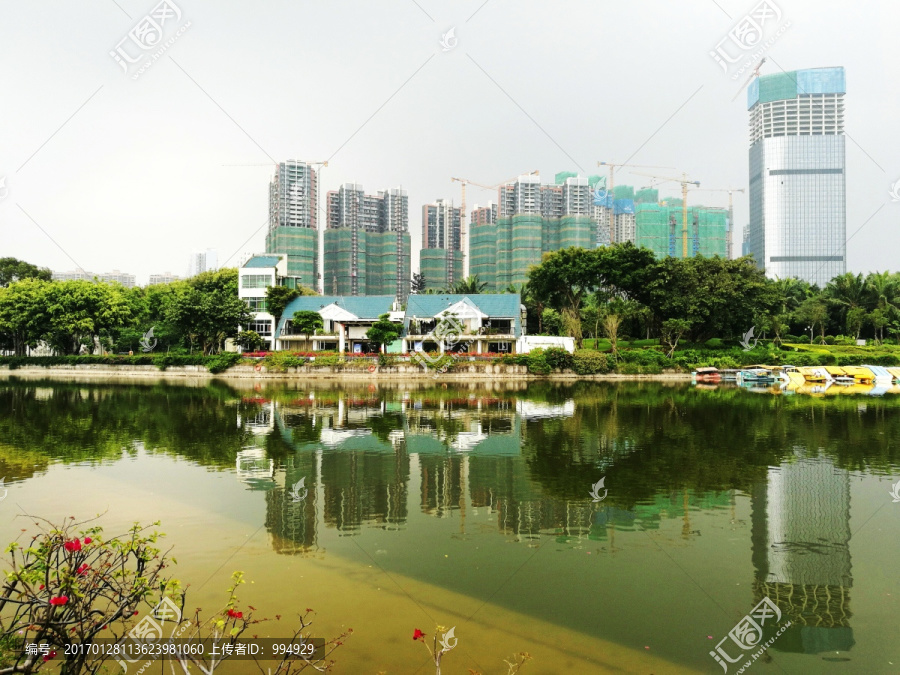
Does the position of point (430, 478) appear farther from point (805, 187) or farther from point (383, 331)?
point (805, 187)

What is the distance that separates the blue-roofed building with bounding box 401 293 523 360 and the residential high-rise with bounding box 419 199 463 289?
39.9 m

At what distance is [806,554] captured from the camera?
799cm

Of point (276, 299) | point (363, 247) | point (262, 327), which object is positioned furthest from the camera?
point (363, 247)

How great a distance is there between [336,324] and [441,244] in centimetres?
5124

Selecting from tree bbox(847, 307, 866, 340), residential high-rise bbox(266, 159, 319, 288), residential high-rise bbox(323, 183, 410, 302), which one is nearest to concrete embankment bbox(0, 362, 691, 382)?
tree bbox(847, 307, 866, 340)

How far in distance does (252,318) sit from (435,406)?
26.9 metres

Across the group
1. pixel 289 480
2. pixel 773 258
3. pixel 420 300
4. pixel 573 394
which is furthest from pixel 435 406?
pixel 773 258

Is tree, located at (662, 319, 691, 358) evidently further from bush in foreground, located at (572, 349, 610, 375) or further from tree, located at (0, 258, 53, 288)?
tree, located at (0, 258, 53, 288)

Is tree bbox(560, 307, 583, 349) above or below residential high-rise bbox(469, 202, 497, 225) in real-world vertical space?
below

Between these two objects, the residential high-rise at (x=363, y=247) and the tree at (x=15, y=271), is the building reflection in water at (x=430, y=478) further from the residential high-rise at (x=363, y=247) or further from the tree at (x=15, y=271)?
the residential high-rise at (x=363, y=247)

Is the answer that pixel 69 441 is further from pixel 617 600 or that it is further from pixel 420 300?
pixel 420 300

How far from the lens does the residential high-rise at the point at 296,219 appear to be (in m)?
73.9

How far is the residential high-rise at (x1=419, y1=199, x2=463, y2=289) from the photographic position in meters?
87.9

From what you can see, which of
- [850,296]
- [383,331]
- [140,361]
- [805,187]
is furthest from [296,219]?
[805,187]
